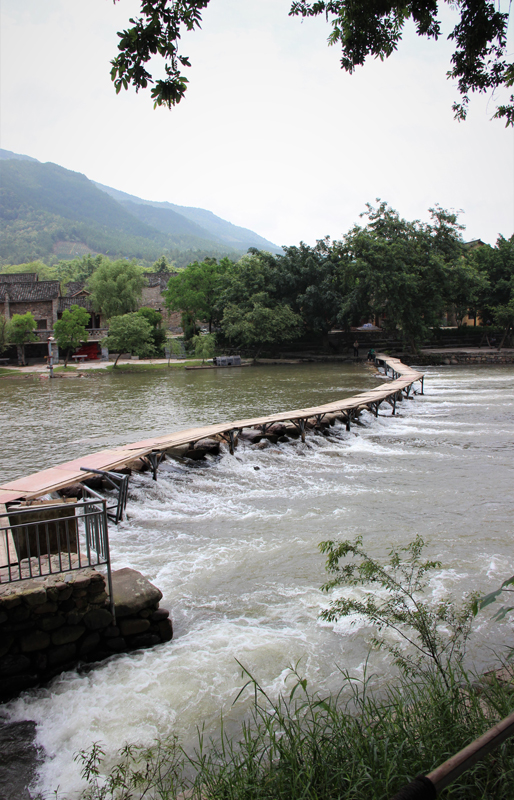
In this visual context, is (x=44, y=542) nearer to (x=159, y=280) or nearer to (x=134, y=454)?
(x=134, y=454)

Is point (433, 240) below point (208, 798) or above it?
above

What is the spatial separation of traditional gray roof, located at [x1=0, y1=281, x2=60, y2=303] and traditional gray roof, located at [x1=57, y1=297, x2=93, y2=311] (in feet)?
3.35

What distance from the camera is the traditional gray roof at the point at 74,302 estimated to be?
181ft

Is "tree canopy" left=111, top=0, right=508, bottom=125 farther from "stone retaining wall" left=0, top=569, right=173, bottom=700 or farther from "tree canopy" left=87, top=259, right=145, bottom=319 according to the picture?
"tree canopy" left=87, top=259, right=145, bottom=319

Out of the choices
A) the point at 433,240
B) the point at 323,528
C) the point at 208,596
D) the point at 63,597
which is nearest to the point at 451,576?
the point at 323,528

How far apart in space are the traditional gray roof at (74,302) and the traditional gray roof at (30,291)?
102 centimetres

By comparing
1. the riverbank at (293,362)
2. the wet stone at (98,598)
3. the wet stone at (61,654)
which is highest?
the riverbank at (293,362)

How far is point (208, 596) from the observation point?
623 cm

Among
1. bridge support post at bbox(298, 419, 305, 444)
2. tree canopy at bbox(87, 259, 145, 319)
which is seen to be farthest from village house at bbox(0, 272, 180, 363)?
bridge support post at bbox(298, 419, 305, 444)

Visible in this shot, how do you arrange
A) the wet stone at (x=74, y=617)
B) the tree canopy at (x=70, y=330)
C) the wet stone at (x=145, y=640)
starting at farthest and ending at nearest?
the tree canopy at (x=70, y=330)
the wet stone at (x=145, y=640)
the wet stone at (x=74, y=617)

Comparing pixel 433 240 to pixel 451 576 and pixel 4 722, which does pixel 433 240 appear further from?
pixel 4 722

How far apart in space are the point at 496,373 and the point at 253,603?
32373mm

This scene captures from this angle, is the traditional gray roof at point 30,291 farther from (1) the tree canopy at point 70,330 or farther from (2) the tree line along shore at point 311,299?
(1) the tree canopy at point 70,330

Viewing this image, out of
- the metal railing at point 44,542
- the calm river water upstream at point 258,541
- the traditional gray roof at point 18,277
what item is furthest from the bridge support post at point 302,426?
the traditional gray roof at point 18,277
